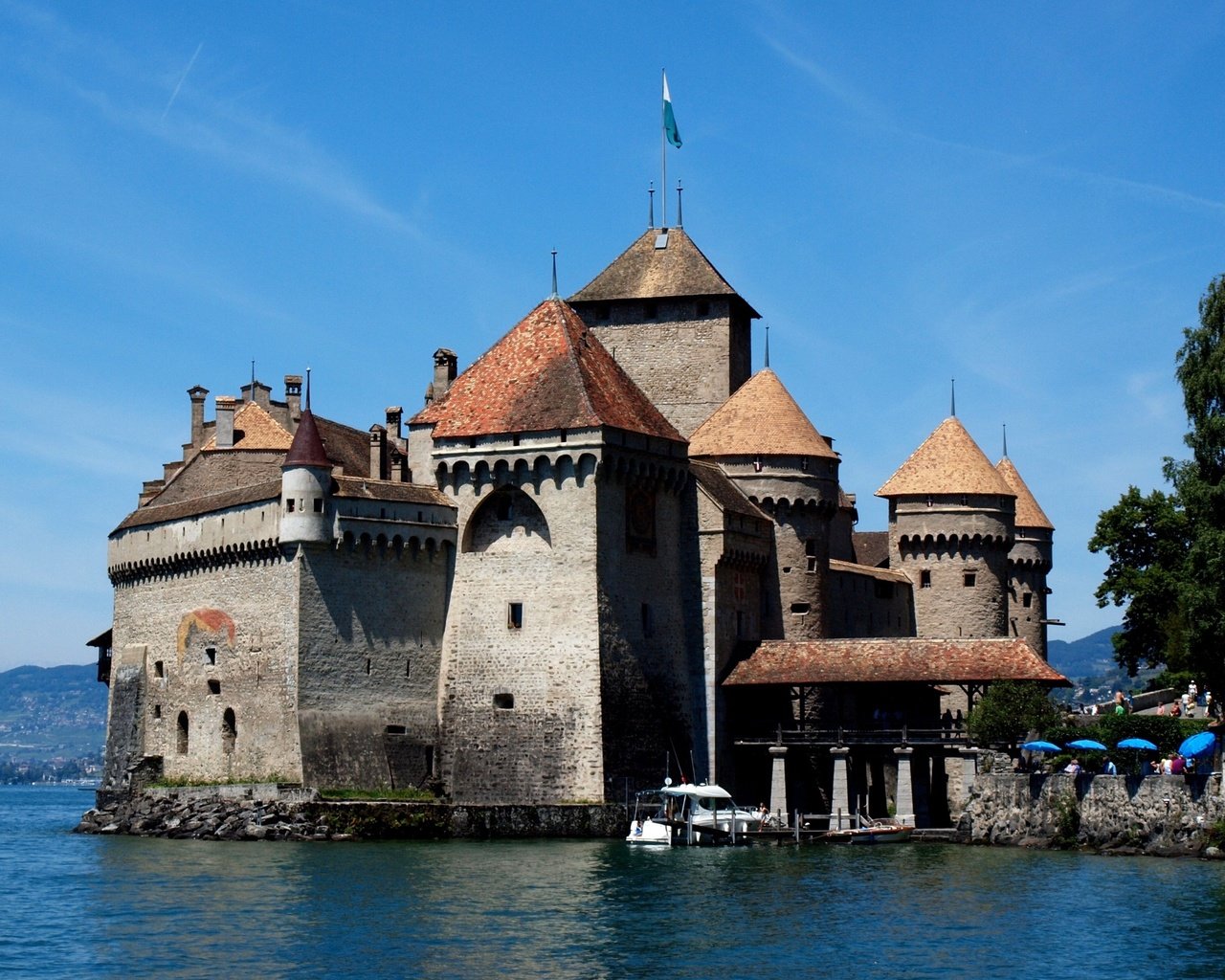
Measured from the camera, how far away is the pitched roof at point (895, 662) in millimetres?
56625

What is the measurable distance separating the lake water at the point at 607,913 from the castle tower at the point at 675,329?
68.4 ft

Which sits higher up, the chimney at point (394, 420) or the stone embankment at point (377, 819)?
the chimney at point (394, 420)

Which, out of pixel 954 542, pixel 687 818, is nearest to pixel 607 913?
pixel 687 818

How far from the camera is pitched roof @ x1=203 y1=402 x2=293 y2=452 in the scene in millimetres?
63969

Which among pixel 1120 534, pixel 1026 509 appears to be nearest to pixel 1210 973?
pixel 1120 534

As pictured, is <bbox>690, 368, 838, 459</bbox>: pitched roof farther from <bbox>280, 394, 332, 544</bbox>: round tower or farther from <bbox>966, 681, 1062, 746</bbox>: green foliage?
<bbox>280, 394, 332, 544</bbox>: round tower

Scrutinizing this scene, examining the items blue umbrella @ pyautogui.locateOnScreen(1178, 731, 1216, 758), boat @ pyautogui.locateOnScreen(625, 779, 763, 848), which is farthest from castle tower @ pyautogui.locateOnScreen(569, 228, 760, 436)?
blue umbrella @ pyautogui.locateOnScreen(1178, 731, 1216, 758)

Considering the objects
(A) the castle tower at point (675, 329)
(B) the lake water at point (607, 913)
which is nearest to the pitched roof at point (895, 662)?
(B) the lake water at point (607, 913)

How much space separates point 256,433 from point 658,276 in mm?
14560

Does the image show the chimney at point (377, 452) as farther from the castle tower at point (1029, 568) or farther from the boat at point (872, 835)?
the castle tower at point (1029, 568)

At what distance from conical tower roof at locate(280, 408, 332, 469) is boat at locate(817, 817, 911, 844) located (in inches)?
635

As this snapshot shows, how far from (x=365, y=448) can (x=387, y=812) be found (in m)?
15.8

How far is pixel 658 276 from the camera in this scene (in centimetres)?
7044

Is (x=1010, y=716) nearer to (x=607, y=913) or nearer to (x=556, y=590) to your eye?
(x=556, y=590)
